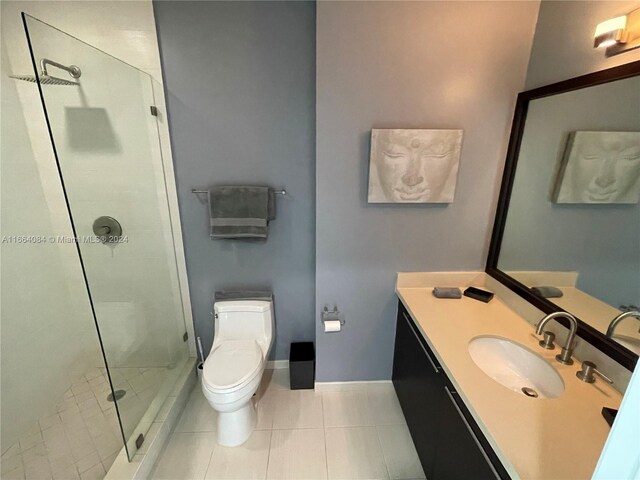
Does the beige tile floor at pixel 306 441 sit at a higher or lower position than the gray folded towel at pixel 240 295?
lower

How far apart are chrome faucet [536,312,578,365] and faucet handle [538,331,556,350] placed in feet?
0.17

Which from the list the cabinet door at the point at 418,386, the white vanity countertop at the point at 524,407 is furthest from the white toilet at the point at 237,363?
the white vanity countertop at the point at 524,407

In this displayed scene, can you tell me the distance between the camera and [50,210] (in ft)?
6.31

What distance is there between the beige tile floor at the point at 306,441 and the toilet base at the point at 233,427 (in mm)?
36

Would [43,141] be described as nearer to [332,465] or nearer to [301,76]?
[301,76]

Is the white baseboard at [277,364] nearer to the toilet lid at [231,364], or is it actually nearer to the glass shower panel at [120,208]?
the toilet lid at [231,364]

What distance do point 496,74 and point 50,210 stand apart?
9.16ft

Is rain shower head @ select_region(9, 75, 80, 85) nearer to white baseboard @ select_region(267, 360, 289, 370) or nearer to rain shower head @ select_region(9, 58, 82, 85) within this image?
rain shower head @ select_region(9, 58, 82, 85)

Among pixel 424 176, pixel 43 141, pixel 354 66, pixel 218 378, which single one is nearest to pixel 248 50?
pixel 354 66

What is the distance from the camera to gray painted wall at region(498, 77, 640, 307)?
3.55 feet

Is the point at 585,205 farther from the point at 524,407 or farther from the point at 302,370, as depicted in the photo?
the point at 302,370

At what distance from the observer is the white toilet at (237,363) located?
1.62 m

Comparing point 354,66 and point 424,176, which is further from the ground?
point 354,66

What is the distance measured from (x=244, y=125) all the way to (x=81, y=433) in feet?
6.86
